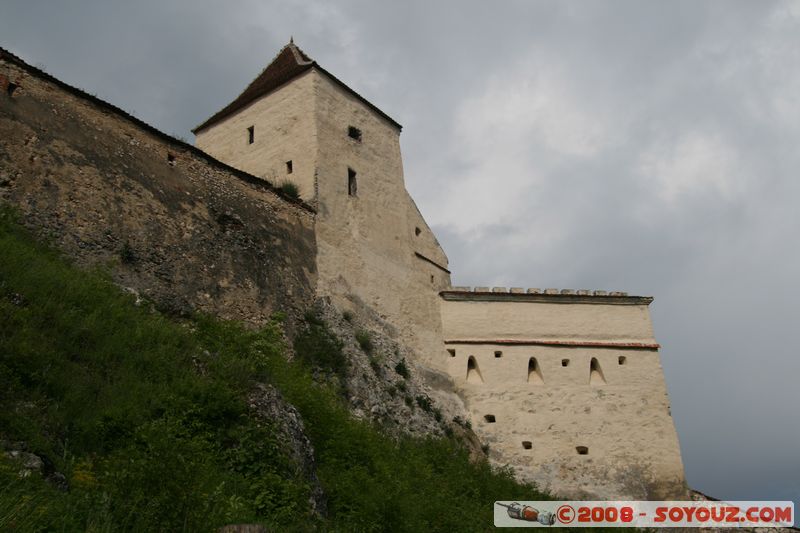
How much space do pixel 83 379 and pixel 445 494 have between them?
7.67 meters

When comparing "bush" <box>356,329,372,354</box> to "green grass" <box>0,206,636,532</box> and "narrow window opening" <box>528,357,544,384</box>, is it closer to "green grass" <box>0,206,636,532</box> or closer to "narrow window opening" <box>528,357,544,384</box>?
"green grass" <box>0,206,636,532</box>

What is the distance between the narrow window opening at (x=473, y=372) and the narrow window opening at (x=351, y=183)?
6285 mm

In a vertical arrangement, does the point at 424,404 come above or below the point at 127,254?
below

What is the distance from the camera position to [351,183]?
22.3 metres

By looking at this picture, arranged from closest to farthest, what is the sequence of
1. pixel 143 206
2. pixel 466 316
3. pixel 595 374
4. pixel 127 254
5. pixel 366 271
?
pixel 127 254, pixel 143 206, pixel 366 271, pixel 466 316, pixel 595 374

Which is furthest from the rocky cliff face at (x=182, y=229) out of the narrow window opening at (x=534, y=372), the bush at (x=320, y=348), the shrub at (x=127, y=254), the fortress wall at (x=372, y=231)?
the narrow window opening at (x=534, y=372)

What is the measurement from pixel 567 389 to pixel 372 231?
310 inches

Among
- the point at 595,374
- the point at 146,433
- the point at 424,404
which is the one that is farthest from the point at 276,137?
the point at 146,433

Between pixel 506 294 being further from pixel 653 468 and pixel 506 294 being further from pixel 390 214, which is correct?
pixel 653 468

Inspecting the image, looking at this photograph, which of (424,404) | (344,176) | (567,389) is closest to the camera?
(424,404)

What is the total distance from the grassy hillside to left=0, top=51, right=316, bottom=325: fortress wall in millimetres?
1089

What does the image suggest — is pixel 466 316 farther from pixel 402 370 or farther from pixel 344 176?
pixel 344 176

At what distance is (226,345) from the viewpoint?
47.5 feet

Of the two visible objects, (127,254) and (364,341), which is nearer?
(127,254)
